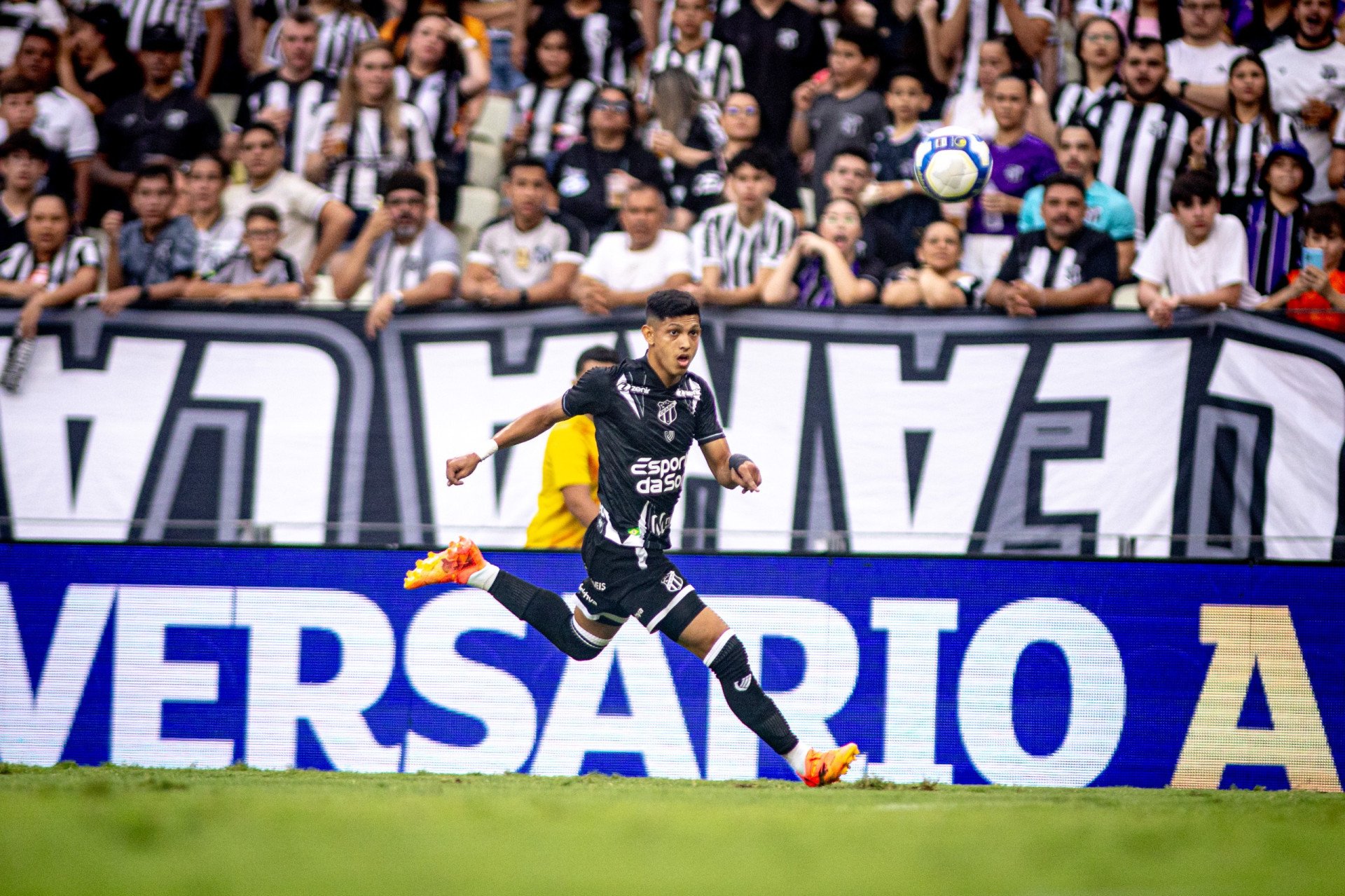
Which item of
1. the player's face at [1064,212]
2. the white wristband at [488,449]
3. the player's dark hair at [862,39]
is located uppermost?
the player's dark hair at [862,39]

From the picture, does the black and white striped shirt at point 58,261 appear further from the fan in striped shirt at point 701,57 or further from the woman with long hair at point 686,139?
the fan in striped shirt at point 701,57

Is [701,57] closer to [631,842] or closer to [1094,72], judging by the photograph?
[1094,72]

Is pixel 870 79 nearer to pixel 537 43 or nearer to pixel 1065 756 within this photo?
pixel 537 43

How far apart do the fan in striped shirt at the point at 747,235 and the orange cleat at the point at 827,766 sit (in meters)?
4.82

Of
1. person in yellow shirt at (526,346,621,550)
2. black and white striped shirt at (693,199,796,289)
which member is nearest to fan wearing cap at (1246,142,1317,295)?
black and white striped shirt at (693,199,796,289)

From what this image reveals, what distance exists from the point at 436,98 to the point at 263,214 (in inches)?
93.0

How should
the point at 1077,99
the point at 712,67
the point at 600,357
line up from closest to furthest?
1. the point at 600,357
2. the point at 1077,99
3. the point at 712,67

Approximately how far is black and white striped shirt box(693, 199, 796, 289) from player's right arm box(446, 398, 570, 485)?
4.04m

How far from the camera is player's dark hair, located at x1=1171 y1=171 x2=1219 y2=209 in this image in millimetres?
11656

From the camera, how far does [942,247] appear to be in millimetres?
11773

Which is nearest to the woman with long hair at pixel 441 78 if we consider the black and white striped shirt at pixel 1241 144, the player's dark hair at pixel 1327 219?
the black and white striped shirt at pixel 1241 144

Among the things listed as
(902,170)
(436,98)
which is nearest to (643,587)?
(902,170)

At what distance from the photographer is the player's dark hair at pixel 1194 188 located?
11656 millimetres

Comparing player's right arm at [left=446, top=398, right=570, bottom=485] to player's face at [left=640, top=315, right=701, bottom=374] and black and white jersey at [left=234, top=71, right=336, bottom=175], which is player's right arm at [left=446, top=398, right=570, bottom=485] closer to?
player's face at [left=640, top=315, right=701, bottom=374]
